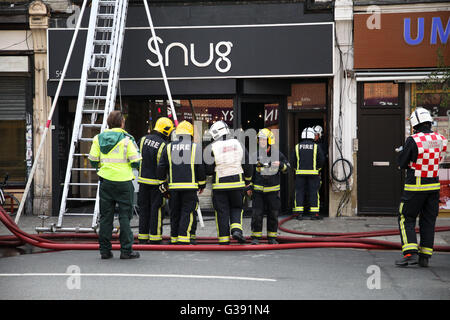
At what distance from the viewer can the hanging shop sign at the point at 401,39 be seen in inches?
484

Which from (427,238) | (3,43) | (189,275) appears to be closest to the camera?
(189,275)

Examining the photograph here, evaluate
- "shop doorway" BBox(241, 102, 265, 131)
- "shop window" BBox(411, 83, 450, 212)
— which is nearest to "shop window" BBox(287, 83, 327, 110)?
"shop doorway" BBox(241, 102, 265, 131)

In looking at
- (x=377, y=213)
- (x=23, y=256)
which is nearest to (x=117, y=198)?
(x=23, y=256)

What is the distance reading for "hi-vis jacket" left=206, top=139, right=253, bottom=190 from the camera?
8.86m

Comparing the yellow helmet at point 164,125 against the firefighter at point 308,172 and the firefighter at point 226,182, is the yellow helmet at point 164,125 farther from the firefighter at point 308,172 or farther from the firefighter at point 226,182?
the firefighter at point 308,172

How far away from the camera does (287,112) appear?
13469 mm

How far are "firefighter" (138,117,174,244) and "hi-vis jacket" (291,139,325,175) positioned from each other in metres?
4.07

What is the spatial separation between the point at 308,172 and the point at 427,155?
504cm

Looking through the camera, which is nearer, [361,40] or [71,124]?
[361,40]

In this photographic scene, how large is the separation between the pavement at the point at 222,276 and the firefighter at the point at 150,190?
2.27ft

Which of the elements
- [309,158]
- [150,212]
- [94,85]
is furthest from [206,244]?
[94,85]

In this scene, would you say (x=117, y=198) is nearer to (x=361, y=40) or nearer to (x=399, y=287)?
(x=399, y=287)

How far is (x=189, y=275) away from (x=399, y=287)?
2.31 metres

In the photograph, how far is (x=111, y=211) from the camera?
8016mm
